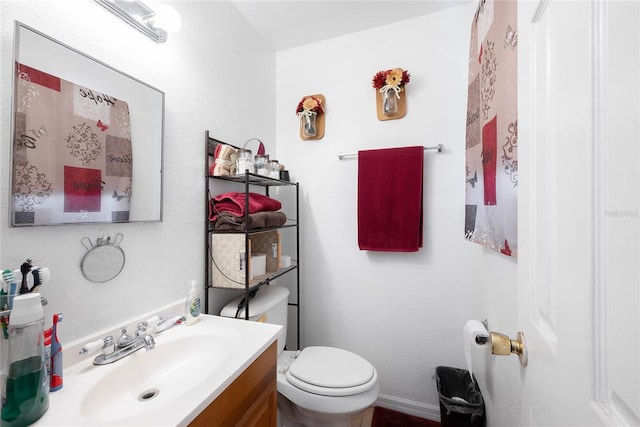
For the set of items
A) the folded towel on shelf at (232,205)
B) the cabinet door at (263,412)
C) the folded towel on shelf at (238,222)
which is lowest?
→ the cabinet door at (263,412)

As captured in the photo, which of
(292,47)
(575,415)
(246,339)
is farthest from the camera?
(292,47)

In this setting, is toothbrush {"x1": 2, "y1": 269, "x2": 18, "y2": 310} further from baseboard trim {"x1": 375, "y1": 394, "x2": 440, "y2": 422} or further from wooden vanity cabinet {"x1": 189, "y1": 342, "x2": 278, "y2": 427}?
baseboard trim {"x1": 375, "y1": 394, "x2": 440, "y2": 422}

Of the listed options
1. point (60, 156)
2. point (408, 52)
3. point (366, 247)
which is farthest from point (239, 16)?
point (366, 247)

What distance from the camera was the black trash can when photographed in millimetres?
1187

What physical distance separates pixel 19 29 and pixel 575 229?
1247mm

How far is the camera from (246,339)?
36.7 inches

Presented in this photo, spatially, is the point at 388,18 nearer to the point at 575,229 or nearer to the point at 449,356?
the point at 575,229

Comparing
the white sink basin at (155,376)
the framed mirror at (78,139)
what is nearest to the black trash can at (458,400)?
the white sink basin at (155,376)

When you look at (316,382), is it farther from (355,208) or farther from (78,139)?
(78,139)

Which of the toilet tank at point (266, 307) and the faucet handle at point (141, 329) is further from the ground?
the faucet handle at point (141, 329)

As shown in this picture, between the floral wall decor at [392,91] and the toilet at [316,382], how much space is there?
1.29 meters

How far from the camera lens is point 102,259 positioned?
85 centimetres

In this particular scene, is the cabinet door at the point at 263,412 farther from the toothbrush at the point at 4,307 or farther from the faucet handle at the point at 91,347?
the toothbrush at the point at 4,307

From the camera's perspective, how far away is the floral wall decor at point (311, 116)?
173 cm
